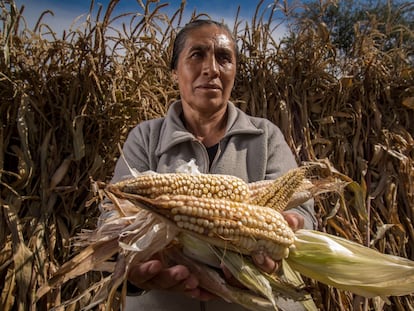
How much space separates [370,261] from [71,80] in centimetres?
187

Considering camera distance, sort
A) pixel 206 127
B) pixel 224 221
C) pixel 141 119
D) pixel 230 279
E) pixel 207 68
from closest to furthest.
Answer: pixel 224 221, pixel 230 279, pixel 207 68, pixel 206 127, pixel 141 119

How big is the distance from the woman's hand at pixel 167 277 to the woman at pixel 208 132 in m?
0.32

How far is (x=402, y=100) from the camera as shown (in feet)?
10.6

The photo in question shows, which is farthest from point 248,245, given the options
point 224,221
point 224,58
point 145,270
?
point 224,58

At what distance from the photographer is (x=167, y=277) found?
127cm

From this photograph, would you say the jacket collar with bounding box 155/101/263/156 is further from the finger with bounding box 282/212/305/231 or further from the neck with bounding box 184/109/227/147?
the finger with bounding box 282/212/305/231

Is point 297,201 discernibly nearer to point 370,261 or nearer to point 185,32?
point 370,261

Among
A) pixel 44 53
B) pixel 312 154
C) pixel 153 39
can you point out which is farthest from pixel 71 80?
pixel 312 154

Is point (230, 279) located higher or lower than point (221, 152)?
lower

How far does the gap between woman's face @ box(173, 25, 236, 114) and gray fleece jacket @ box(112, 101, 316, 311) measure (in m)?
0.12

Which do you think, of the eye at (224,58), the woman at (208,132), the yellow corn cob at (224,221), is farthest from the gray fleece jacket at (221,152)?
the yellow corn cob at (224,221)

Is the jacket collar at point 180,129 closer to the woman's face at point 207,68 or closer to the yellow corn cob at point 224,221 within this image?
the woman's face at point 207,68

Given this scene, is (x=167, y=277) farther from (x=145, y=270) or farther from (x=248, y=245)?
(x=248, y=245)

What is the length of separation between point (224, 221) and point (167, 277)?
10.5 inches
